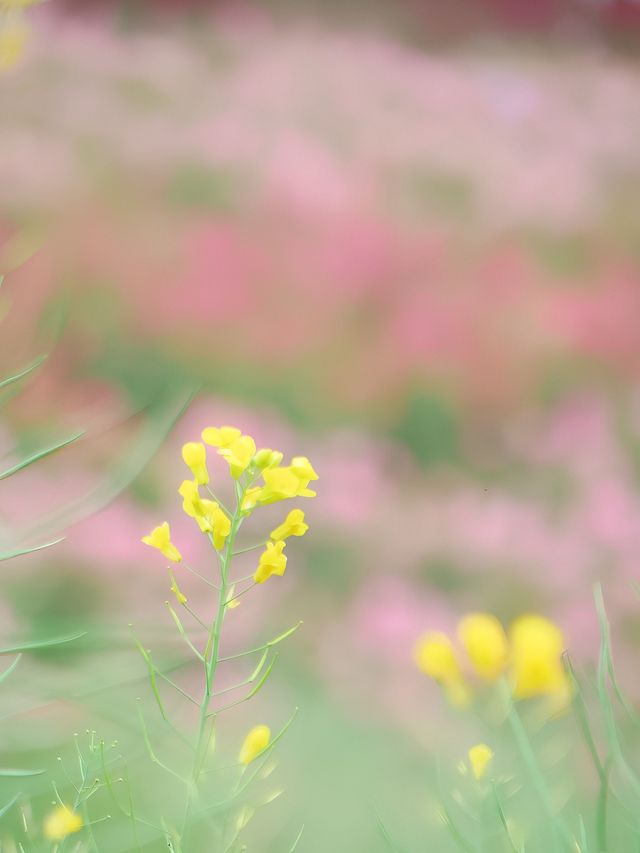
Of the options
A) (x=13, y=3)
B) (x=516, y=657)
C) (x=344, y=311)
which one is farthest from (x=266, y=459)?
(x=344, y=311)

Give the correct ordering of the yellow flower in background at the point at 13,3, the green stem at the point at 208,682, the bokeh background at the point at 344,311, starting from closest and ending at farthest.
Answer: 1. the green stem at the point at 208,682
2. the yellow flower in background at the point at 13,3
3. the bokeh background at the point at 344,311

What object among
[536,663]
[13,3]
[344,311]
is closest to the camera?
[536,663]

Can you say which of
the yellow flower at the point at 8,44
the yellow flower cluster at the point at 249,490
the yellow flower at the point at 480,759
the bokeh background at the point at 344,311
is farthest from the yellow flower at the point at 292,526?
the bokeh background at the point at 344,311

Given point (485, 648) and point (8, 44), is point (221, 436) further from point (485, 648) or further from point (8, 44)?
point (8, 44)

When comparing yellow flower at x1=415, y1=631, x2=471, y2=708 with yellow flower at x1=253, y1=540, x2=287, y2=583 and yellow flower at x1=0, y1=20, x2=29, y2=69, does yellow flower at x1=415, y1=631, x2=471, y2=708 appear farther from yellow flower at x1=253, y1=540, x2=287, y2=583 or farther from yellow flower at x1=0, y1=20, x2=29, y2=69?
yellow flower at x1=0, y1=20, x2=29, y2=69

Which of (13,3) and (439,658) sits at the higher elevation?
(13,3)

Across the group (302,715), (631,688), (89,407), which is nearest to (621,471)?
(631,688)

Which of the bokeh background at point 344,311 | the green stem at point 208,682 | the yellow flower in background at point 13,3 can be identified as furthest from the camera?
the bokeh background at point 344,311

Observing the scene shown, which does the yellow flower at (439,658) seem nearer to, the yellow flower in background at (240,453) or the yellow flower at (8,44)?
the yellow flower in background at (240,453)
